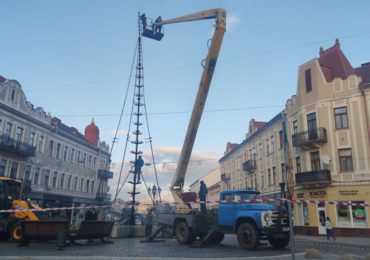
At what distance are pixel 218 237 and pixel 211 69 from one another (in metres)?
8.43

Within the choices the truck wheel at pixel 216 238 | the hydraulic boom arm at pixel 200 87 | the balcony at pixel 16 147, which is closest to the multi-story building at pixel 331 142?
the truck wheel at pixel 216 238

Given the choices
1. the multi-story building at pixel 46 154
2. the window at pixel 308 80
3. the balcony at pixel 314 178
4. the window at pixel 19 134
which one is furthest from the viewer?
the window at pixel 19 134

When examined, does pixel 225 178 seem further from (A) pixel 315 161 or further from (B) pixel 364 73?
(B) pixel 364 73

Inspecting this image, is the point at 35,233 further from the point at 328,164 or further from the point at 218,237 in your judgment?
the point at 328,164

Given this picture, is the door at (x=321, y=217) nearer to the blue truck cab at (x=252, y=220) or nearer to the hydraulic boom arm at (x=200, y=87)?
the blue truck cab at (x=252, y=220)

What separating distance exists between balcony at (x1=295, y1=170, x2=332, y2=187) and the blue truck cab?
16.8m

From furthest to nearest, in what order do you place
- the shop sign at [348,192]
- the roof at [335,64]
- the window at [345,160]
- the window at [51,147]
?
1. the window at [51,147]
2. the roof at [335,64]
3. the window at [345,160]
4. the shop sign at [348,192]

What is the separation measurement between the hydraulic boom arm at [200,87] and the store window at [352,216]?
16.6 meters

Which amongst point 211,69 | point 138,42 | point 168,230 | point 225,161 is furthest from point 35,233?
point 225,161

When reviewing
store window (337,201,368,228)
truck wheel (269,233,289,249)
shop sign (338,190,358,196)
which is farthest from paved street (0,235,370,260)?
shop sign (338,190,358,196)

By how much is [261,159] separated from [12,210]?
3461 centimetres

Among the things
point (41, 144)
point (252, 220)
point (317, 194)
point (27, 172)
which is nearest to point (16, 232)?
point (252, 220)

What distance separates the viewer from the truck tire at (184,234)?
18.0 meters

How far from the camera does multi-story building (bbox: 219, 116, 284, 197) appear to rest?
41737 mm
